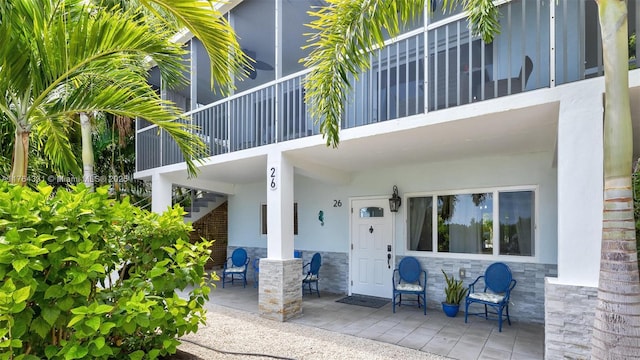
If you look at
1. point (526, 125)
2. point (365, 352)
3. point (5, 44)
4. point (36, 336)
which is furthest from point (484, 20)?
point (36, 336)

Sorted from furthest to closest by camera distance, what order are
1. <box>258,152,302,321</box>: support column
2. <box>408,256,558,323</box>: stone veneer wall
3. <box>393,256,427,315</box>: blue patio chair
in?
<box>393,256,427,315</box>: blue patio chair, <box>258,152,302,321</box>: support column, <box>408,256,558,323</box>: stone veneer wall

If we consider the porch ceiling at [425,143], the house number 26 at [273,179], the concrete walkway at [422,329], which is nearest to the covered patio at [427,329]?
the concrete walkway at [422,329]

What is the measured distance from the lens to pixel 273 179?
19.7ft

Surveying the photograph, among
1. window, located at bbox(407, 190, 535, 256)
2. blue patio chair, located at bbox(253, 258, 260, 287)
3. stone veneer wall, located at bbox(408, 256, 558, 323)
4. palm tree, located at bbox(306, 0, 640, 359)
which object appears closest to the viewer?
palm tree, located at bbox(306, 0, 640, 359)

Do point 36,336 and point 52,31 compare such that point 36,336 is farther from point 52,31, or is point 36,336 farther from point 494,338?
point 494,338

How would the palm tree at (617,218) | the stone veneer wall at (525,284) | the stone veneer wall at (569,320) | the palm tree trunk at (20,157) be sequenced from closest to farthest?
the palm tree at (617,218) < the palm tree trunk at (20,157) < the stone veneer wall at (569,320) < the stone veneer wall at (525,284)

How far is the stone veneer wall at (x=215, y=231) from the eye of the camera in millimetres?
10977

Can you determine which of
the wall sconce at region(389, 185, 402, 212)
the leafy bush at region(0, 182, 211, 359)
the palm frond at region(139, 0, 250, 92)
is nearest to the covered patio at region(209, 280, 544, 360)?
the wall sconce at region(389, 185, 402, 212)

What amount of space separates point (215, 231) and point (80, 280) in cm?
946

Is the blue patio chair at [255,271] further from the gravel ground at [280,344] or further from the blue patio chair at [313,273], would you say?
the gravel ground at [280,344]

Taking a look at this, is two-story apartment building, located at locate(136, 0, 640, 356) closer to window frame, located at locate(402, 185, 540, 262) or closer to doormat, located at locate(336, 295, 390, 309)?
window frame, located at locate(402, 185, 540, 262)

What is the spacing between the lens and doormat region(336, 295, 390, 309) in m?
6.80

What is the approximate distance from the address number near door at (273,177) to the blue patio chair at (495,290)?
138 inches

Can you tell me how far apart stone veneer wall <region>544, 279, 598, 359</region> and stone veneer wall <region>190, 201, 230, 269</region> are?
30.5ft
